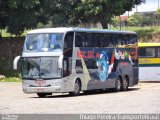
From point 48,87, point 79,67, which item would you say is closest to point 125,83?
point 79,67

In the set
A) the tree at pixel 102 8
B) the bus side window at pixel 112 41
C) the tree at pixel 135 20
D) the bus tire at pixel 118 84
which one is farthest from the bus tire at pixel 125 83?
the tree at pixel 135 20

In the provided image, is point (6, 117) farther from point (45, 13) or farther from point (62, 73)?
point (45, 13)

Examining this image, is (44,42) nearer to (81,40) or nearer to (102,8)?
(81,40)

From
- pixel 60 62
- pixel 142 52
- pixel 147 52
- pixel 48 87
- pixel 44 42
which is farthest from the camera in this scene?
pixel 142 52

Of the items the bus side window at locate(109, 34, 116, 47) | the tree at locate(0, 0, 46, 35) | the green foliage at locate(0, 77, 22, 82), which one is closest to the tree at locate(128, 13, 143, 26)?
the tree at locate(0, 0, 46, 35)

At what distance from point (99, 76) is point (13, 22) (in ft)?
46.6

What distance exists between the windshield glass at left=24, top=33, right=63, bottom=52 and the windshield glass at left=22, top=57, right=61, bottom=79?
1.63 feet

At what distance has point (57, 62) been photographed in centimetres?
2644

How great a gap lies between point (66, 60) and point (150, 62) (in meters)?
16.5

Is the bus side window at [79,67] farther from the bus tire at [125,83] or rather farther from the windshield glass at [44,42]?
the bus tire at [125,83]

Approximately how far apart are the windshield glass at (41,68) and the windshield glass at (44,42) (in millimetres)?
496

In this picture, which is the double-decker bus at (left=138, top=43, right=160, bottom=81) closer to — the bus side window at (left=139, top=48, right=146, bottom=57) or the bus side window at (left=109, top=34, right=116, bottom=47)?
the bus side window at (left=139, top=48, right=146, bottom=57)

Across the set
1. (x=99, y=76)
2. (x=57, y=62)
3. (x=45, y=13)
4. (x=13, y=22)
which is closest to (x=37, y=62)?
(x=57, y=62)

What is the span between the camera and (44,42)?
2686 centimetres
